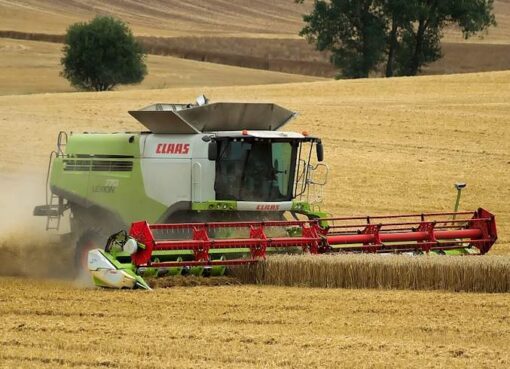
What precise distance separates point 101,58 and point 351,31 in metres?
12.3

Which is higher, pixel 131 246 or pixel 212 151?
pixel 212 151

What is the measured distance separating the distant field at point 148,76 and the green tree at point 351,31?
3.26m

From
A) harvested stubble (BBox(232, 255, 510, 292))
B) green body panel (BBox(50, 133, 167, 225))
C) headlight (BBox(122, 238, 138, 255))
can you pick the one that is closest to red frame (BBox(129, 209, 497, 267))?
headlight (BBox(122, 238, 138, 255))

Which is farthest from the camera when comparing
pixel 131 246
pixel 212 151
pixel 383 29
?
pixel 383 29

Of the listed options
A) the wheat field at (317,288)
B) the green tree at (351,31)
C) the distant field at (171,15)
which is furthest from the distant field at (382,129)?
the distant field at (171,15)

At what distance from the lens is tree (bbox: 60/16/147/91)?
53344mm

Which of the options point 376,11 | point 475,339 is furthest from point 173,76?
point 475,339

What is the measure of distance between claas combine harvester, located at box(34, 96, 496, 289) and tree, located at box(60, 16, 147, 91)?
38.4 metres

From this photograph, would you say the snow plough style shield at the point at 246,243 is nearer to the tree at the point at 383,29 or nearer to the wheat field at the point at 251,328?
the wheat field at the point at 251,328

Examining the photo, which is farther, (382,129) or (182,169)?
(382,129)

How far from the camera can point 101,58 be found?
180 ft

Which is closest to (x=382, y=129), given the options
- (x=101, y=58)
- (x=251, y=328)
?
(x=251, y=328)

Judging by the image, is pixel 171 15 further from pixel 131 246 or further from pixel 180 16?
pixel 131 246

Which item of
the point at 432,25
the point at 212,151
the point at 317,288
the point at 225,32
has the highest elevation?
the point at 432,25
